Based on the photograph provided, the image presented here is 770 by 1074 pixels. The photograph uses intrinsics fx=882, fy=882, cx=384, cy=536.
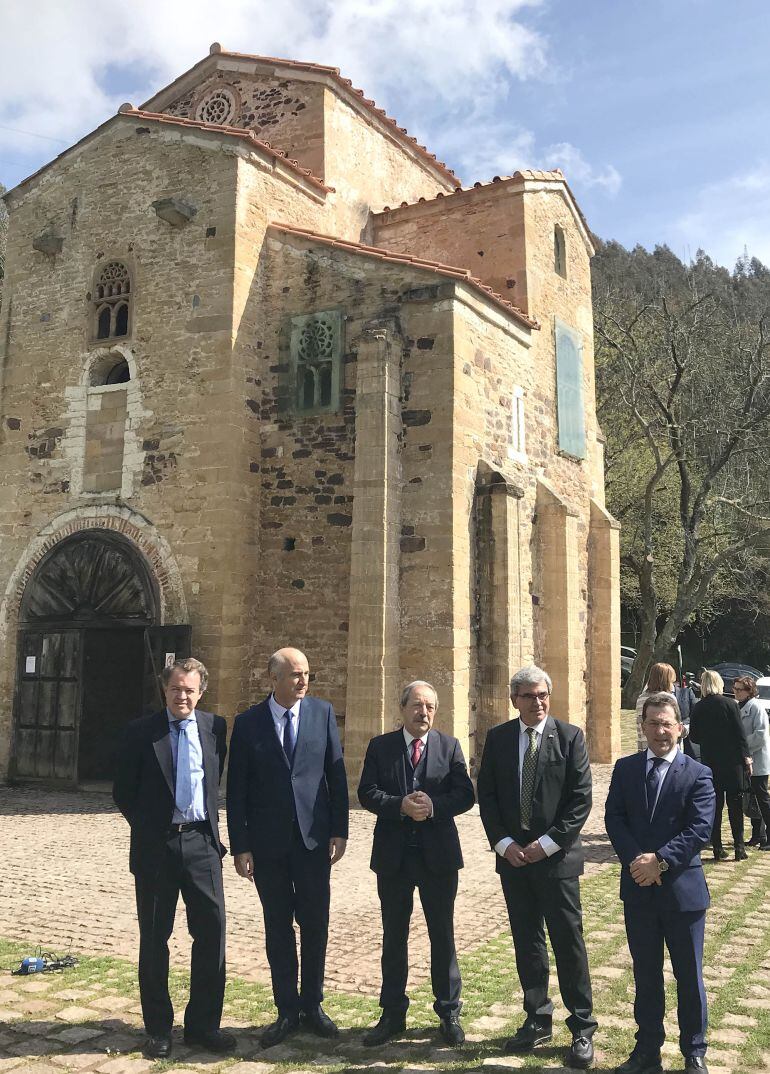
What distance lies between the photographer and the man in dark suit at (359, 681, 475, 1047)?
13.5 feet

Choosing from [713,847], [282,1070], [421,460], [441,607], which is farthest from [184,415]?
[282,1070]

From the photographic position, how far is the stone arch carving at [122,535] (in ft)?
37.4

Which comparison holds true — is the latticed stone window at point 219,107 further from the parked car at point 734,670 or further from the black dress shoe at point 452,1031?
the parked car at point 734,670

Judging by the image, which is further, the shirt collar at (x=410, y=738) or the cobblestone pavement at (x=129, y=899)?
the cobblestone pavement at (x=129, y=899)

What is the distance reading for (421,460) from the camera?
10977 mm

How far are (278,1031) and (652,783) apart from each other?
204 centimetres

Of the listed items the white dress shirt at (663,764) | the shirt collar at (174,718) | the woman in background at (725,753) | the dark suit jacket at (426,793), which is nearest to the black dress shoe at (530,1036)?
the dark suit jacket at (426,793)

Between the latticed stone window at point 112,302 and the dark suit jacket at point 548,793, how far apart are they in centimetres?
1013

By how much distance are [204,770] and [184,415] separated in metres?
8.17

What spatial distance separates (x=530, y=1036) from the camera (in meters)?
3.92

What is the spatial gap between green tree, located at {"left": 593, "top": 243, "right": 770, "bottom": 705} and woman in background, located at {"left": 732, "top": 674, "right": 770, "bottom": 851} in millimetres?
13078

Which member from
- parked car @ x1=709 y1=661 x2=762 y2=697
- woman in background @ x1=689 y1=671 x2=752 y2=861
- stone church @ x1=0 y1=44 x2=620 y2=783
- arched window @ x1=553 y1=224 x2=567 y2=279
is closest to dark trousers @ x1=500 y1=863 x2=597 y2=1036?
woman in background @ x1=689 y1=671 x2=752 y2=861

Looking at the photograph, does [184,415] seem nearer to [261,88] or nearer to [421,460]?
[421,460]

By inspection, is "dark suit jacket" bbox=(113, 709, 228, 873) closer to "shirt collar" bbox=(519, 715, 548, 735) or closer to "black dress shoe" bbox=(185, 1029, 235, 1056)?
"black dress shoe" bbox=(185, 1029, 235, 1056)
